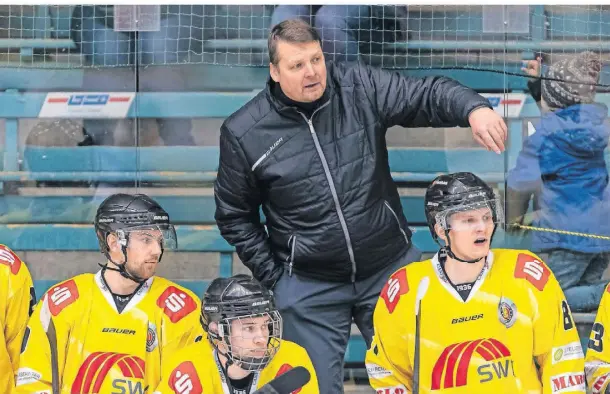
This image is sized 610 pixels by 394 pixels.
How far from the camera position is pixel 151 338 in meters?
4.27

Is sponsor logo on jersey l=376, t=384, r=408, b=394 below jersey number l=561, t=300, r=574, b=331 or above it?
below

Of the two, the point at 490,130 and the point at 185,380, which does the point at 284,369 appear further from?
the point at 490,130

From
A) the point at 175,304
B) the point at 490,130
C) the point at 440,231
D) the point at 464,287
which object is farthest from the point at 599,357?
Result: the point at 175,304

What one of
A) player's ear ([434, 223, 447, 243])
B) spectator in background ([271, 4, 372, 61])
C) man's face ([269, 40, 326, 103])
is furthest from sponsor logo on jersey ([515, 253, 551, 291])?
spectator in background ([271, 4, 372, 61])

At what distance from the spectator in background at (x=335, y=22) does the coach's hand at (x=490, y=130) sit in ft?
3.78

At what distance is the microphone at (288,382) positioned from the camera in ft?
12.2

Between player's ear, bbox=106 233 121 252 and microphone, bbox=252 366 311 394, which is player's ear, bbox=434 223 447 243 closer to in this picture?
microphone, bbox=252 366 311 394

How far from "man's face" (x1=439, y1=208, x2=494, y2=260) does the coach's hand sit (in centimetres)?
20

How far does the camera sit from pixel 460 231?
13.0 ft

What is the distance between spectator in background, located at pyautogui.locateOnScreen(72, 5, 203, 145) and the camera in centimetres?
516

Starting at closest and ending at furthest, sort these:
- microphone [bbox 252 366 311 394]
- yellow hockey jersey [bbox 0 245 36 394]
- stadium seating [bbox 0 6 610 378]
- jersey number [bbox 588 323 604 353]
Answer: microphone [bbox 252 366 311 394]
jersey number [bbox 588 323 604 353]
yellow hockey jersey [bbox 0 245 36 394]
stadium seating [bbox 0 6 610 378]

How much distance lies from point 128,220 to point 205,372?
2.28 feet

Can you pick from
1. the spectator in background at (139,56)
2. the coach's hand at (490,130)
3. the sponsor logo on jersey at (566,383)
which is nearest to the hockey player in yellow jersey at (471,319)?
the sponsor logo on jersey at (566,383)

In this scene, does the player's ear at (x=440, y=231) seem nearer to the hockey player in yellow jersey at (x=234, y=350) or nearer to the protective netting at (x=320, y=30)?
the hockey player in yellow jersey at (x=234, y=350)
